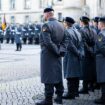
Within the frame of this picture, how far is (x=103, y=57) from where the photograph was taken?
9.99 meters

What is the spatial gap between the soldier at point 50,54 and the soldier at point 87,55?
5.63 ft

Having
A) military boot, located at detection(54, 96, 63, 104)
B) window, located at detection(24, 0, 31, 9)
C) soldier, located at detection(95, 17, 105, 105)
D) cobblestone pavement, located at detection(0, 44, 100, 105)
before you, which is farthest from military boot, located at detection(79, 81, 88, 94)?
window, located at detection(24, 0, 31, 9)

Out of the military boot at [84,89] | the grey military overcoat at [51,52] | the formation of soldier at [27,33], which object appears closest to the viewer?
the grey military overcoat at [51,52]

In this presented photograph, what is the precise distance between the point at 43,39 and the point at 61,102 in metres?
1.53

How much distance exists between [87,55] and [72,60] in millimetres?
701

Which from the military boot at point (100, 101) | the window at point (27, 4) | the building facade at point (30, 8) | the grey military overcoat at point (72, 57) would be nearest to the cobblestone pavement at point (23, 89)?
the military boot at point (100, 101)

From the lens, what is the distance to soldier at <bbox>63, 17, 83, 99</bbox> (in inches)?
423

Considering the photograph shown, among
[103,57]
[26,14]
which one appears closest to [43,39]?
[103,57]

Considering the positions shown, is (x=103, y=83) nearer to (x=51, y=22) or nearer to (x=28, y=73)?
(x=51, y=22)

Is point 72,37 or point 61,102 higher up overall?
point 72,37

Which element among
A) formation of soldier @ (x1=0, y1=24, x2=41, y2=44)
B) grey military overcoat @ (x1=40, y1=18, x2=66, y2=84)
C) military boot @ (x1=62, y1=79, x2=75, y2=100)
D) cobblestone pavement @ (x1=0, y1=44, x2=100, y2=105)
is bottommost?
formation of soldier @ (x1=0, y1=24, x2=41, y2=44)

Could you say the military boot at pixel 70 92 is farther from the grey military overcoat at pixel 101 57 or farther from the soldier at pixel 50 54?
the soldier at pixel 50 54

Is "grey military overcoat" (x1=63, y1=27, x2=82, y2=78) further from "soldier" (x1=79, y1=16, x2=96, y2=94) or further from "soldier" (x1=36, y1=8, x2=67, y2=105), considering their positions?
"soldier" (x1=36, y1=8, x2=67, y2=105)

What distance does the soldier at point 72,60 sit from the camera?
10742 millimetres
